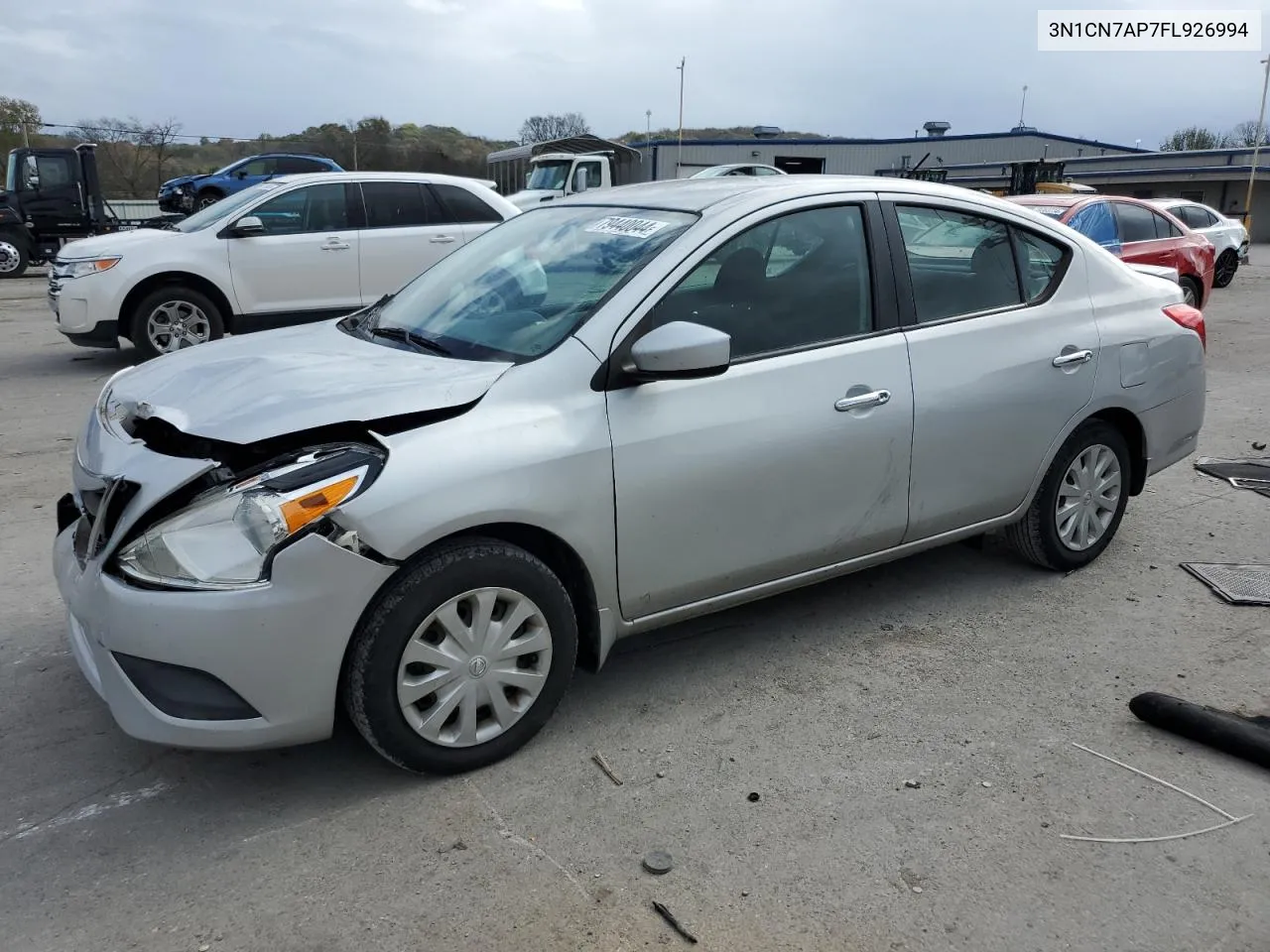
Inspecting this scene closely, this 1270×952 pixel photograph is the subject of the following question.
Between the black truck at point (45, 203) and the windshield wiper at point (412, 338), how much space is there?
16.6 meters

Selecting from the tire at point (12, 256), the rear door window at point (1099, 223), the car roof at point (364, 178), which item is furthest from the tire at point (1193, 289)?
the tire at point (12, 256)

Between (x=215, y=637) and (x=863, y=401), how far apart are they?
2293mm

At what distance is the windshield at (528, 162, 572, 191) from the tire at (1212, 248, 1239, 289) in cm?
1276

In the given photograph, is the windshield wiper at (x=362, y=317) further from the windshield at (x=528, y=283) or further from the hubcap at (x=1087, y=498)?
the hubcap at (x=1087, y=498)

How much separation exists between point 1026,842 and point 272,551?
7.20 feet

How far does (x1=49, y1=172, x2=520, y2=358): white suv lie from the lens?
356 inches

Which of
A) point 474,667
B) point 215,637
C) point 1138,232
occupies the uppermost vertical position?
point 1138,232

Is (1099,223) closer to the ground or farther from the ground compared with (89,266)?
farther from the ground

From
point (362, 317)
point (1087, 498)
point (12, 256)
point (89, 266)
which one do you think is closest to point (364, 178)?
point (89, 266)

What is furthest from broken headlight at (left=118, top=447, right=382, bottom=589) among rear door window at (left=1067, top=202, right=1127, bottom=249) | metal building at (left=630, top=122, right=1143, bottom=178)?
metal building at (left=630, top=122, right=1143, bottom=178)

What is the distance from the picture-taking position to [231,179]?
2459 centimetres

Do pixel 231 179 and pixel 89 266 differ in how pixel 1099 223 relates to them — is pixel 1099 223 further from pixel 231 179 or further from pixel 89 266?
pixel 231 179

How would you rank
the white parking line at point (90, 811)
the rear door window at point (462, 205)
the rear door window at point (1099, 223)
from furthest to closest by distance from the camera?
the rear door window at point (1099, 223) < the rear door window at point (462, 205) < the white parking line at point (90, 811)

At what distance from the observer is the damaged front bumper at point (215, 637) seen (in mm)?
2666
